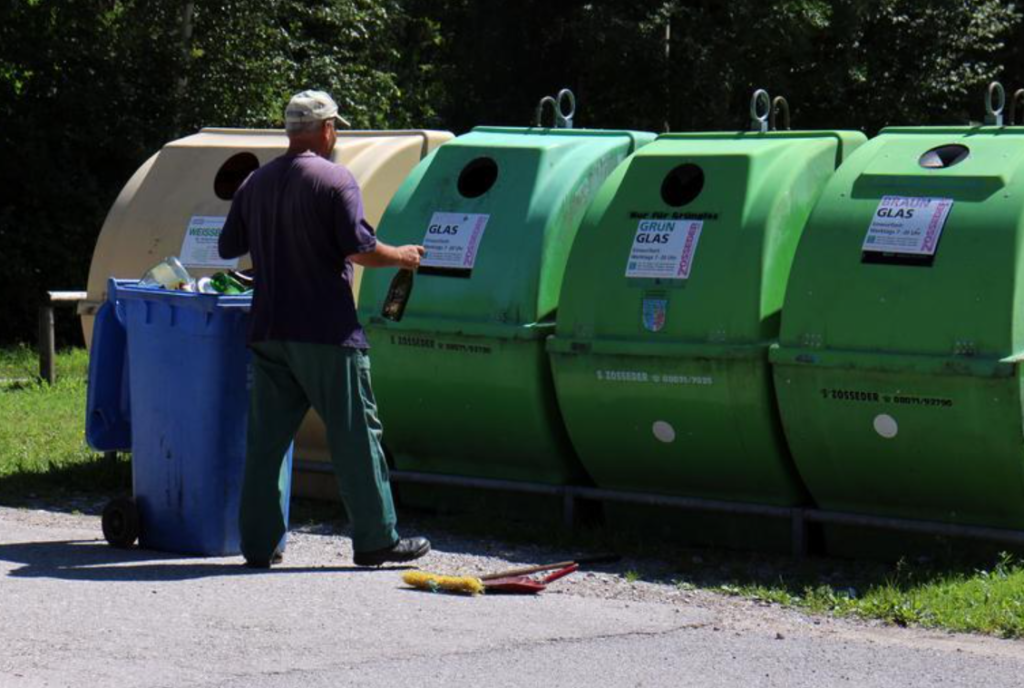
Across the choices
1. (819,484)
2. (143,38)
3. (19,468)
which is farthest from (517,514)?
(143,38)

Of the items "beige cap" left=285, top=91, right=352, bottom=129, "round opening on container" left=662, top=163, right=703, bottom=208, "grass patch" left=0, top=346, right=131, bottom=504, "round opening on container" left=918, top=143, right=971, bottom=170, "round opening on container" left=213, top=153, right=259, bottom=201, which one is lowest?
"grass patch" left=0, top=346, right=131, bottom=504

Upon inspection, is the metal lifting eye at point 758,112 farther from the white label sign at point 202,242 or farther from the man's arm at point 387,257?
the white label sign at point 202,242

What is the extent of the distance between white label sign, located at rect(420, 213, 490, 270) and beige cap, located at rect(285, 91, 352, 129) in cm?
118

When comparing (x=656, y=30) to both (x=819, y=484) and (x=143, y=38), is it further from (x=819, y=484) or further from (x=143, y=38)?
(x=819, y=484)

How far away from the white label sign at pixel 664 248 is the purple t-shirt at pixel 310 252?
1187 millimetres

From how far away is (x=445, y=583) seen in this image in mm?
6148

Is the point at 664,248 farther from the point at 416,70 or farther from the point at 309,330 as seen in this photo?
the point at 416,70

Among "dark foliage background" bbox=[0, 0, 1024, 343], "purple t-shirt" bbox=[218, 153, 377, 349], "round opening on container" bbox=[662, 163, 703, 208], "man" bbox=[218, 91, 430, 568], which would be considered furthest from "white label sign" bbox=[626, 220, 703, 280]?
"dark foliage background" bbox=[0, 0, 1024, 343]

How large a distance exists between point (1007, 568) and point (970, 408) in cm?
61

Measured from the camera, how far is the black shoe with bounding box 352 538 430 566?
648 cm

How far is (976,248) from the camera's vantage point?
6.36 m

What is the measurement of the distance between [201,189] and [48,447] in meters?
1.69

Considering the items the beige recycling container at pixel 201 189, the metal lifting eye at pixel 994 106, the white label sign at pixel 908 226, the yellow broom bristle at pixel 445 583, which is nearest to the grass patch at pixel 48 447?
the beige recycling container at pixel 201 189

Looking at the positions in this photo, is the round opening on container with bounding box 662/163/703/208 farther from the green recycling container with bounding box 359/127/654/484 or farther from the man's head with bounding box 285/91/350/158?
the man's head with bounding box 285/91/350/158
